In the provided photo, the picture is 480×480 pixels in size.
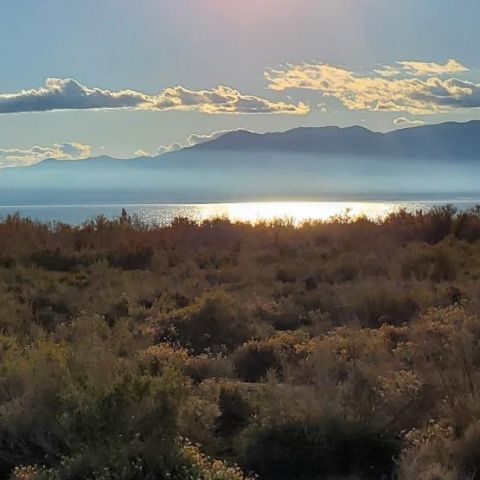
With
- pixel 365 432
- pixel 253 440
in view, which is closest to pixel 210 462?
pixel 253 440

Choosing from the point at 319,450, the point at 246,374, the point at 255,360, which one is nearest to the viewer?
the point at 319,450

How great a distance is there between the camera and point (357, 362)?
8.52m

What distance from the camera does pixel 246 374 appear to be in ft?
32.5

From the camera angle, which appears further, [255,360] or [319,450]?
[255,360]

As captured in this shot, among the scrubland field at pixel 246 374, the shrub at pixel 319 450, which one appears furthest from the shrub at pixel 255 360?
the shrub at pixel 319 450

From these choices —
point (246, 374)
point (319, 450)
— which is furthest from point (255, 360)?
point (319, 450)

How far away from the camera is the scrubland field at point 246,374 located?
6.13 meters

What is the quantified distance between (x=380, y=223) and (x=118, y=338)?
2277 centimetres

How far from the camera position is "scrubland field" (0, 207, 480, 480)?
6.13 m

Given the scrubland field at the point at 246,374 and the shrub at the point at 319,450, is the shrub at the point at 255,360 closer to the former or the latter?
the scrubland field at the point at 246,374

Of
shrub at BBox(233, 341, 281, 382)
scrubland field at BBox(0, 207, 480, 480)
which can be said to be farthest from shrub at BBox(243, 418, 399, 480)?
shrub at BBox(233, 341, 281, 382)

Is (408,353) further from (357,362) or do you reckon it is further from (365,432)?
(365,432)

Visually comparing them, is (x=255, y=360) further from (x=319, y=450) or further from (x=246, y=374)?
(x=319, y=450)

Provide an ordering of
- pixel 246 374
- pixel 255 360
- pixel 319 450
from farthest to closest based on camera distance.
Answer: pixel 255 360 → pixel 246 374 → pixel 319 450
